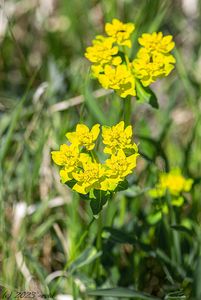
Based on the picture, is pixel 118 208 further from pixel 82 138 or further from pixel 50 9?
pixel 50 9

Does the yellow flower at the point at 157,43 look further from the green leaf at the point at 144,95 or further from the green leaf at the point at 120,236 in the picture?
the green leaf at the point at 120,236

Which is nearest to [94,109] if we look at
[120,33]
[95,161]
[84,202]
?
[84,202]

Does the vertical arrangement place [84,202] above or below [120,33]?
below

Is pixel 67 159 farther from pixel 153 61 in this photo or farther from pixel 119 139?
pixel 153 61

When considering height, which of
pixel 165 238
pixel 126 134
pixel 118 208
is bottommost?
pixel 165 238

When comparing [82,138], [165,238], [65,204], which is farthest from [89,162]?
[65,204]
